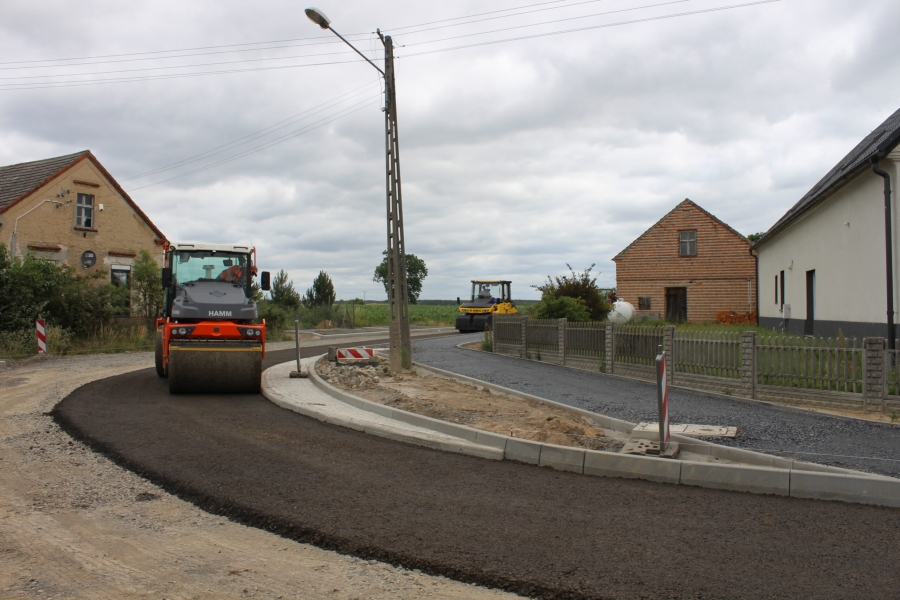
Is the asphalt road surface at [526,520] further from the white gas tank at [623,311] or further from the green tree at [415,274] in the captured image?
the green tree at [415,274]

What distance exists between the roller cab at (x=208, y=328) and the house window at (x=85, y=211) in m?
18.7

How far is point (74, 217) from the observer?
29.9 meters

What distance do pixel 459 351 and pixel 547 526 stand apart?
17993 mm

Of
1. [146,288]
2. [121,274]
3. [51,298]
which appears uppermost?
[121,274]

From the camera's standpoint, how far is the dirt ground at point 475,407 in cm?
838

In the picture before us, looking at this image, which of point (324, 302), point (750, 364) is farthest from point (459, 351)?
point (324, 302)

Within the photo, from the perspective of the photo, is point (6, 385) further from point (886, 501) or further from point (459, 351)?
point (886, 501)

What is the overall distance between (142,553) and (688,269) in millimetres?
35175

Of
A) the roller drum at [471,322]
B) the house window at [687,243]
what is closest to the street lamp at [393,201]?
the roller drum at [471,322]

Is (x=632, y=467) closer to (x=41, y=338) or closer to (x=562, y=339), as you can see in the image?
(x=562, y=339)

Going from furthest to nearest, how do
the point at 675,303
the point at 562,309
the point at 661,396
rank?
1. the point at 675,303
2. the point at 562,309
3. the point at 661,396

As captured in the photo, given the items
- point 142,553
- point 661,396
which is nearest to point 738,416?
point 661,396

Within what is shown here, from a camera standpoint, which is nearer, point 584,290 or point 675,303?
point 584,290

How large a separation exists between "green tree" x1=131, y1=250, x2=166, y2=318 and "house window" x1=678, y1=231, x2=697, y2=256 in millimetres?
25159
